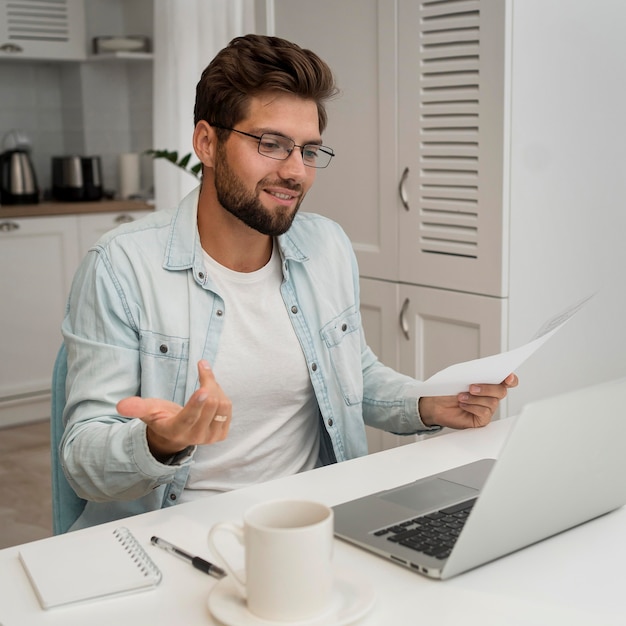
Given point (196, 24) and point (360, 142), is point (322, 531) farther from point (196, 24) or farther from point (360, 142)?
point (196, 24)

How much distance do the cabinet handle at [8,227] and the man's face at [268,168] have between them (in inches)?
104

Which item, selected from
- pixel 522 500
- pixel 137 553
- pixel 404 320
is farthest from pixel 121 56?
pixel 522 500

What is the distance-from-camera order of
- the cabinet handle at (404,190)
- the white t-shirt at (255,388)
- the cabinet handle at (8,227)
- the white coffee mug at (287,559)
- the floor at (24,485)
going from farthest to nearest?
the cabinet handle at (8,227) → the floor at (24,485) → the cabinet handle at (404,190) → the white t-shirt at (255,388) → the white coffee mug at (287,559)

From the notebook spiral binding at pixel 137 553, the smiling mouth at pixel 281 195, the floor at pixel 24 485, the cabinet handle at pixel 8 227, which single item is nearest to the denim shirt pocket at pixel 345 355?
the smiling mouth at pixel 281 195

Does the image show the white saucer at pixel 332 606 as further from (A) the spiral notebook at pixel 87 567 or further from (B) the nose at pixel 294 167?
(B) the nose at pixel 294 167

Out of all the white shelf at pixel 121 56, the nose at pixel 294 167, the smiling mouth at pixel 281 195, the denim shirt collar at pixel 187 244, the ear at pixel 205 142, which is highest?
the white shelf at pixel 121 56

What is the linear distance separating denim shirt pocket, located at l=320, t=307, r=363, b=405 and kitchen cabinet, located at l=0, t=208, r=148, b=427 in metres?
2.69

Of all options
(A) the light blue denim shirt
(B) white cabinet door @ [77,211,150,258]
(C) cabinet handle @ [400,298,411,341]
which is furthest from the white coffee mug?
(B) white cabinet door @ [77,211,150,258]

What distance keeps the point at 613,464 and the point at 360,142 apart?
5.76ft

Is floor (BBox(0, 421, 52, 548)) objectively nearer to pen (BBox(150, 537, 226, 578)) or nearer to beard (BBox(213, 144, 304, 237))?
beard (BBox(213, 144, 304, 237))

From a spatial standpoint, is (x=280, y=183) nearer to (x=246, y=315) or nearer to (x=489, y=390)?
(x=246, y=315)

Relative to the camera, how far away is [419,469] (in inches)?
51.2

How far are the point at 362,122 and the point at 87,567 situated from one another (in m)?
1.89

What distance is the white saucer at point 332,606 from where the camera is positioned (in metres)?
0.84
